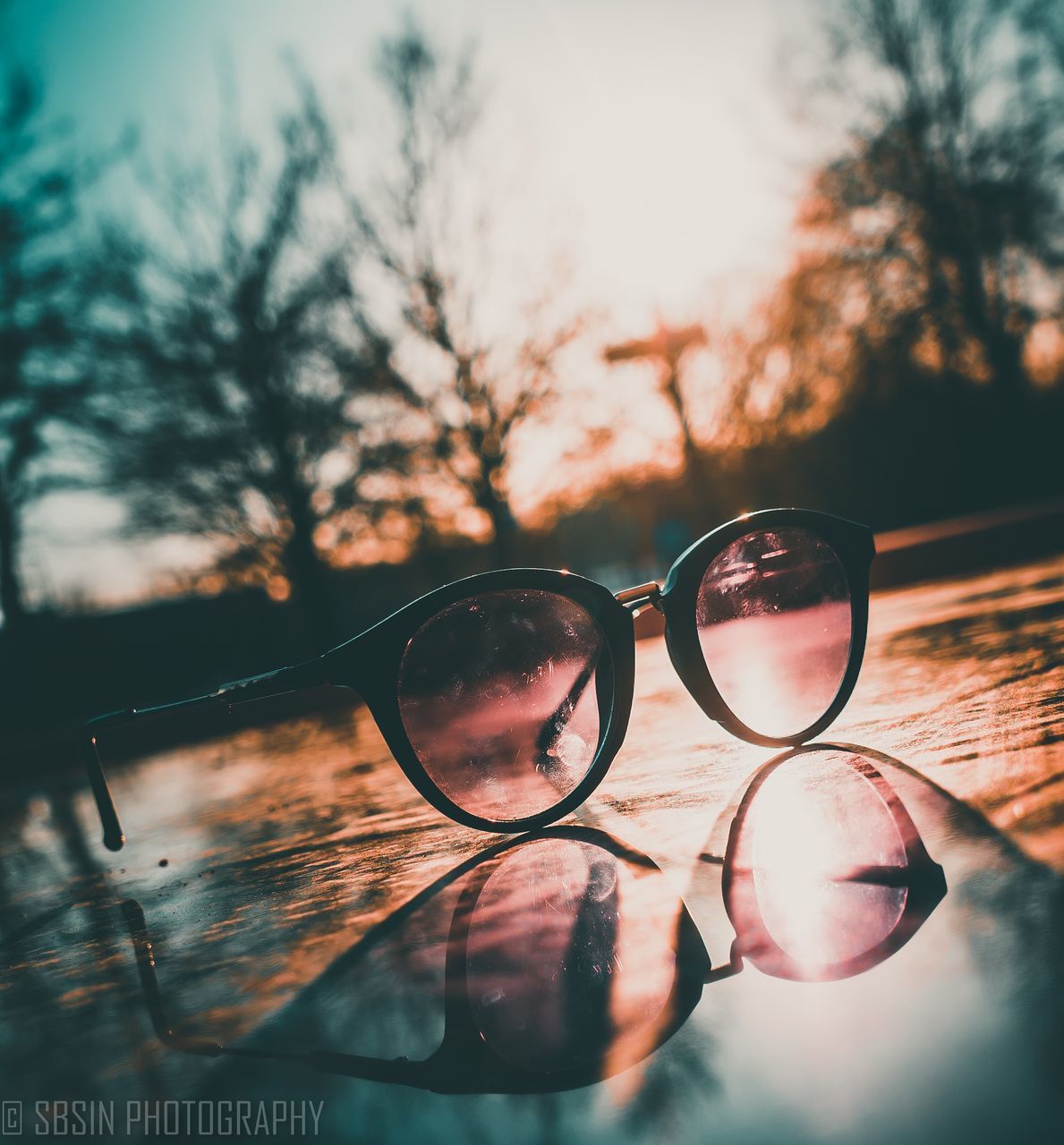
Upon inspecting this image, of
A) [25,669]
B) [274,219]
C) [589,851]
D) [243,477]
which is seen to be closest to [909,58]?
[274,219]

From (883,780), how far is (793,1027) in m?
0.48

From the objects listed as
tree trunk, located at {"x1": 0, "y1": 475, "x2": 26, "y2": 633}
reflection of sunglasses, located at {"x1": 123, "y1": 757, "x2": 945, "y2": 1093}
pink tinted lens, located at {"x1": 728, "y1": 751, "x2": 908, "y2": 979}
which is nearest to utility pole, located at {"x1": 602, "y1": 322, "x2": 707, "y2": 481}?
tree trunk, located at {"x1": 0, "y1": 475, "x2": 26, "y2": 633}

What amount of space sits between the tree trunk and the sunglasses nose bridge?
8.00m

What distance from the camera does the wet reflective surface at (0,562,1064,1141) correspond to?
1.45 feet

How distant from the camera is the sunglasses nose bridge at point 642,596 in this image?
4.14 feet

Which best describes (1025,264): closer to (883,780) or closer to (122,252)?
(122,252)

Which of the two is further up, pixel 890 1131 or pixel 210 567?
pixel 210 567

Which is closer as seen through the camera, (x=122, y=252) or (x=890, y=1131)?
(x=890, y=1131)

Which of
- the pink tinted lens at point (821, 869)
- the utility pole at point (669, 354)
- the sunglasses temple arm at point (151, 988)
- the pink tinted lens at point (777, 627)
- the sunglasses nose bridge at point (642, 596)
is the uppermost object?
the utility pole at point (669, 354)

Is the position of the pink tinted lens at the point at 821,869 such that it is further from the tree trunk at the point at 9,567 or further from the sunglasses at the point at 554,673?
the tree trunk at the point at 9,567

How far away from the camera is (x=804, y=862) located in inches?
28.8

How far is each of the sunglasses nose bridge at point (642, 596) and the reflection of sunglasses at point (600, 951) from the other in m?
0.45

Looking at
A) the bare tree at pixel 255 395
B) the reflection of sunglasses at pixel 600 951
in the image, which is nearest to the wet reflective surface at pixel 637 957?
the reflection of sunglasses at pixel 600 951

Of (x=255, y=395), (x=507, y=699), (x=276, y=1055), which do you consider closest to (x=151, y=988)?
(x=276, y=1055)
